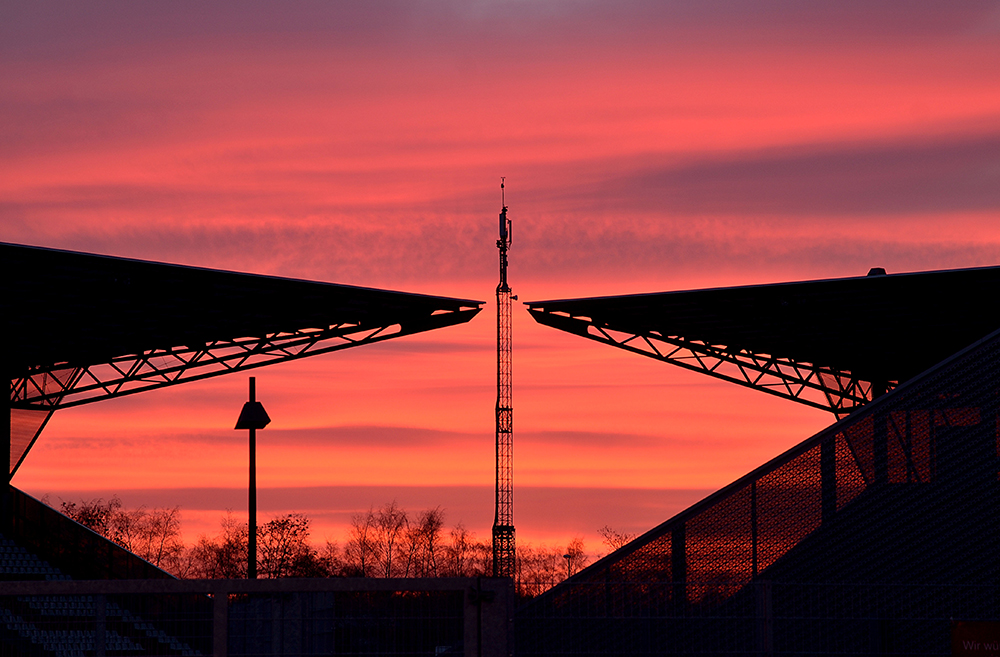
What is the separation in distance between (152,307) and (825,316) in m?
18.6

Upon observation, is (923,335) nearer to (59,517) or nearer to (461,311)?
(461,311)

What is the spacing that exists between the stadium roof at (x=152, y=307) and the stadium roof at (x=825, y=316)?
4.56 meters

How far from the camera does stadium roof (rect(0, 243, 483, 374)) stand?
1264 inches

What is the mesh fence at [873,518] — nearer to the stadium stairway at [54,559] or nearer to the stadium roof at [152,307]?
the stadium stairway at [54,559]

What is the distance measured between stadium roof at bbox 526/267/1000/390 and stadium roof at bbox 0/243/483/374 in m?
4.56

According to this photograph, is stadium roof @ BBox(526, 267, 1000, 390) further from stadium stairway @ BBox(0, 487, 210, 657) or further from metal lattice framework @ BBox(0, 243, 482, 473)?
stadium stairway @ BBox(0, 487, 210, 657)

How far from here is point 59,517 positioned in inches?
1547

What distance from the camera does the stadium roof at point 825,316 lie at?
114ft

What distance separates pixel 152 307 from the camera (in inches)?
1433

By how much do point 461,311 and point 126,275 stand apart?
10.5 m

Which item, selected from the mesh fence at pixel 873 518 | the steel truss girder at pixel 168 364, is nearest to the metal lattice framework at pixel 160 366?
the steel truss girder at pixel 168 364

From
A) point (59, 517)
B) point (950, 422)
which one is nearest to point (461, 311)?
point (59, 517)

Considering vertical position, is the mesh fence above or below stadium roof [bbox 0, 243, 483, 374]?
below

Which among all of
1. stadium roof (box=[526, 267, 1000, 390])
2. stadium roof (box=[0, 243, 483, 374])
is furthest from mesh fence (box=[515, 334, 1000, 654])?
stadium roof (box=[0, 243, 483, 374])
